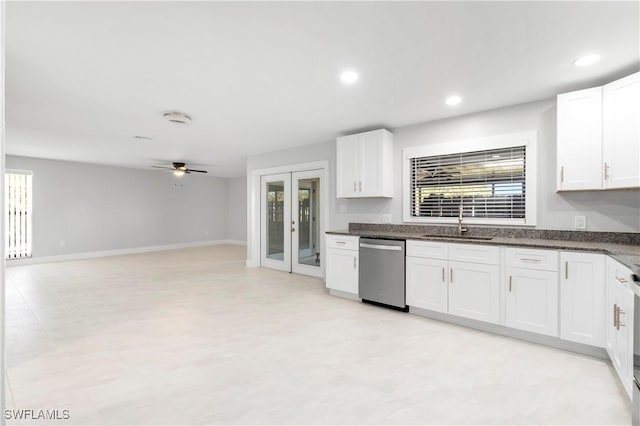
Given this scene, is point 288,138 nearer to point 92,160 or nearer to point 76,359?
point 76,359

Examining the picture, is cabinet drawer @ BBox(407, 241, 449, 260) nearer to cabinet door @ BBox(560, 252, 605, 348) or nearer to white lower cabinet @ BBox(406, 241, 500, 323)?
white lower cabinet @ BBox(406, 241, 500, 323)

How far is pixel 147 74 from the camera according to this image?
2.79m

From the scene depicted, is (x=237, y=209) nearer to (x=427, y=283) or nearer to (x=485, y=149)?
(x=427, y=283)

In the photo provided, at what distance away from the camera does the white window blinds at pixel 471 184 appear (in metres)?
3.51

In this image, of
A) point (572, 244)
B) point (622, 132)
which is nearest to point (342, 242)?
point (572, 244)

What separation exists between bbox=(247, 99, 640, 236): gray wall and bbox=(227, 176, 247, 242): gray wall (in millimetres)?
6617

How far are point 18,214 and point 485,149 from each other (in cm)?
940

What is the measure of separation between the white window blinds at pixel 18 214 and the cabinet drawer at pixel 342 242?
727 centimetres

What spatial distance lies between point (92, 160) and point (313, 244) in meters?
5.91

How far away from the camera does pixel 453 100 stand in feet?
11.1

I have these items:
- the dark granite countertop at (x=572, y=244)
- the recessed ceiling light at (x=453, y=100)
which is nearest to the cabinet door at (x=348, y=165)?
the dark granite countertop at (x=572, y=244)

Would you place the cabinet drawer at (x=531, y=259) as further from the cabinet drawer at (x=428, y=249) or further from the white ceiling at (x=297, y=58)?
the white ceiling at (x=297, y=58)

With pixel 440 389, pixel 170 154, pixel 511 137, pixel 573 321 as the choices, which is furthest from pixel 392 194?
pixel 170 154

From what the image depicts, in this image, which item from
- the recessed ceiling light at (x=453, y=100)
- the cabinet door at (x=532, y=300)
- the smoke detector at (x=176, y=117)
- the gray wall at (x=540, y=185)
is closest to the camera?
the cabinet door at (x=532, y=300)
